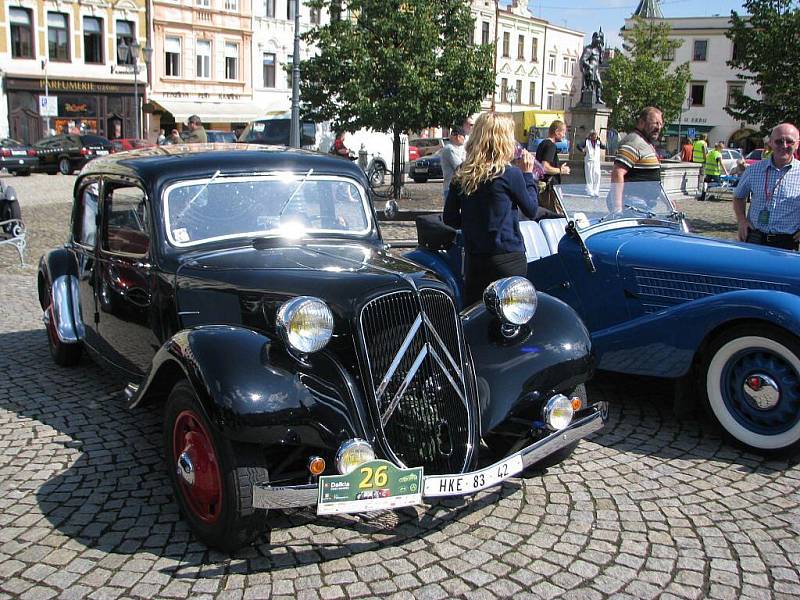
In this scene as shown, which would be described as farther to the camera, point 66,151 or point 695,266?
point 66,151

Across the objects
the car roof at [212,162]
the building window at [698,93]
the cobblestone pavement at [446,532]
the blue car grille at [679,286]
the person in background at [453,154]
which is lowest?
the cobblestone pavement at [446,532]

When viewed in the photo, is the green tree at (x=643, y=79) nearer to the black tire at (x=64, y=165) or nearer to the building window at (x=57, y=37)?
the building window at (x=57, y=37)

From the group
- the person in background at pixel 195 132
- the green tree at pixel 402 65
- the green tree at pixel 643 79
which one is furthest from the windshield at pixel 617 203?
the green tree at pixel 643 79

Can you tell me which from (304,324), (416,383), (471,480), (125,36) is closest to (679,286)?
(416,383)

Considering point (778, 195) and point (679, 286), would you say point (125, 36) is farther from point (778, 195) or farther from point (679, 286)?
point (679, 286)

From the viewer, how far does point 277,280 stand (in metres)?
3.57

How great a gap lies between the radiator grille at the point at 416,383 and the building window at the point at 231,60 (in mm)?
37591

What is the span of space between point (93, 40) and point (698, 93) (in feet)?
149

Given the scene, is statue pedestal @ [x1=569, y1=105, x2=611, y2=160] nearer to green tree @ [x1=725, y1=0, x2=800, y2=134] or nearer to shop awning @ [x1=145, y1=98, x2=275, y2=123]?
green tree @ [x1=725, y1=0, x2=800, y2=134]

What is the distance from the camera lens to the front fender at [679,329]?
13.6 ft

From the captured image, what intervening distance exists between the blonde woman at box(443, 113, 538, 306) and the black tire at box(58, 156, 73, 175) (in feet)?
78.7

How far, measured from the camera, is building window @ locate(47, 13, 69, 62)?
3212cm

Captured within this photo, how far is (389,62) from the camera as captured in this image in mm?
15977

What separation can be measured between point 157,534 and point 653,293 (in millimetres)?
3272
